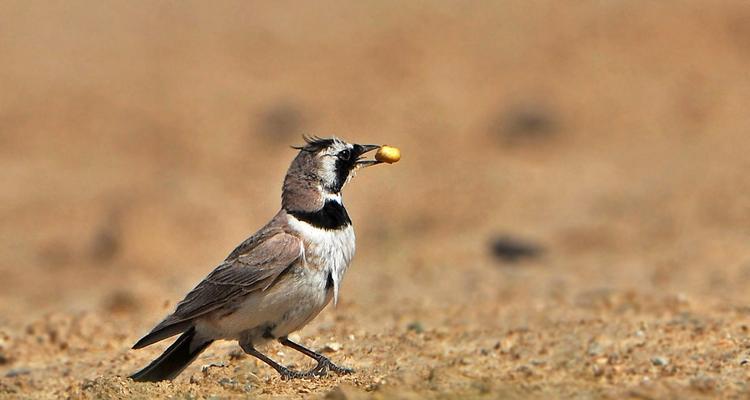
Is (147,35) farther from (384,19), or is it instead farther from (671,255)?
(671,255)

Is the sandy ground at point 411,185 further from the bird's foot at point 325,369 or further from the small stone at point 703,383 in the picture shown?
the bird's foot at point 325,369

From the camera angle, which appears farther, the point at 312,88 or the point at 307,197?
the point at 312,88

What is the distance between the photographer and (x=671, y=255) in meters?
12.9

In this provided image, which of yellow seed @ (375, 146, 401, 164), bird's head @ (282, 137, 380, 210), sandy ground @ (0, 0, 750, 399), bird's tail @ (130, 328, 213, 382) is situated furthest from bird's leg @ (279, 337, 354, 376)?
yellow seed @ (375, 146, 401, 164)

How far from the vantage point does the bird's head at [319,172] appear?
7.34m

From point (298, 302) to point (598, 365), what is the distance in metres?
1.71

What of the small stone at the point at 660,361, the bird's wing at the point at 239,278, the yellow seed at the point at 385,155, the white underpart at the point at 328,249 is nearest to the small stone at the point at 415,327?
the yellow seed at the point at 385,155

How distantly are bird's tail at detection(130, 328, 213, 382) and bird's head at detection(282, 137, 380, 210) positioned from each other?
3.20 feet

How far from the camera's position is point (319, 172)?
743 cm

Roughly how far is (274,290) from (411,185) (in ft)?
31.1

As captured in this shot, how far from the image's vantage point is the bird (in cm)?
688

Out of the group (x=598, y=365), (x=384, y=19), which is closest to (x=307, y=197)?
(x=598, y=365)

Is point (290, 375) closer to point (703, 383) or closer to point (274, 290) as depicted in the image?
point (274, 290)

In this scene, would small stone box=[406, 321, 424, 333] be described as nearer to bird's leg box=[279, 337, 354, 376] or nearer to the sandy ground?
the sandy ground
